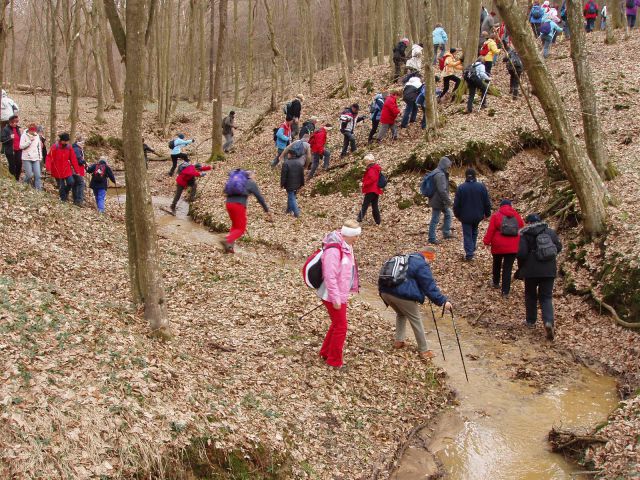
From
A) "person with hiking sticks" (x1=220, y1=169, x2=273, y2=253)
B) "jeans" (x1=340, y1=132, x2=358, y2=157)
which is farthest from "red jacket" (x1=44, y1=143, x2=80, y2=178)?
"jeans" (x1=340, y1=132, x2=358, y2=157)

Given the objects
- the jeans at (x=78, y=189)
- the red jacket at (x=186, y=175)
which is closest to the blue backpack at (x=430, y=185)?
the red jacket at (x=186, y=175)

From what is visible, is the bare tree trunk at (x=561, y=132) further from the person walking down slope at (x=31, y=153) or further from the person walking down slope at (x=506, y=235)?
the person walking down slope at (x=31, y=153)

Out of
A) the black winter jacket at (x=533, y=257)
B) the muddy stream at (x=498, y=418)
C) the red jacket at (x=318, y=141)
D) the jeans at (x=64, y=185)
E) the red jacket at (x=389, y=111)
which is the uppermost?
the red jacket at (x=389, y=111)

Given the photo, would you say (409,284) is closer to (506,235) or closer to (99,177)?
(506,235)

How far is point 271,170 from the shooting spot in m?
20.8

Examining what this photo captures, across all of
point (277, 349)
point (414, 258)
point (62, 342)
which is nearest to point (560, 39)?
point (414, 258)

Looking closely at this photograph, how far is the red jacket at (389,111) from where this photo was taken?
18.0 m

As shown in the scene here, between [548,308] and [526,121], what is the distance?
991 centimetres

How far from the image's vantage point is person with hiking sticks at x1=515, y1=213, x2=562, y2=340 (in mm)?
9102

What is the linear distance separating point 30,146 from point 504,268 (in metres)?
11.6

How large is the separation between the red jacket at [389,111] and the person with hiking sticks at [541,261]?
951 cm

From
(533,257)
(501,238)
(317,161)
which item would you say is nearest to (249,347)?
(533,257)

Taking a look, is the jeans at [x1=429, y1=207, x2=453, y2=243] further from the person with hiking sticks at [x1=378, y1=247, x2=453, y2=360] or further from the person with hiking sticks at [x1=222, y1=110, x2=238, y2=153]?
the person with hiking sticks at [x1=222, y1=110, x2=238, y2=153]

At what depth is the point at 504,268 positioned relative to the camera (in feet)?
35.1
